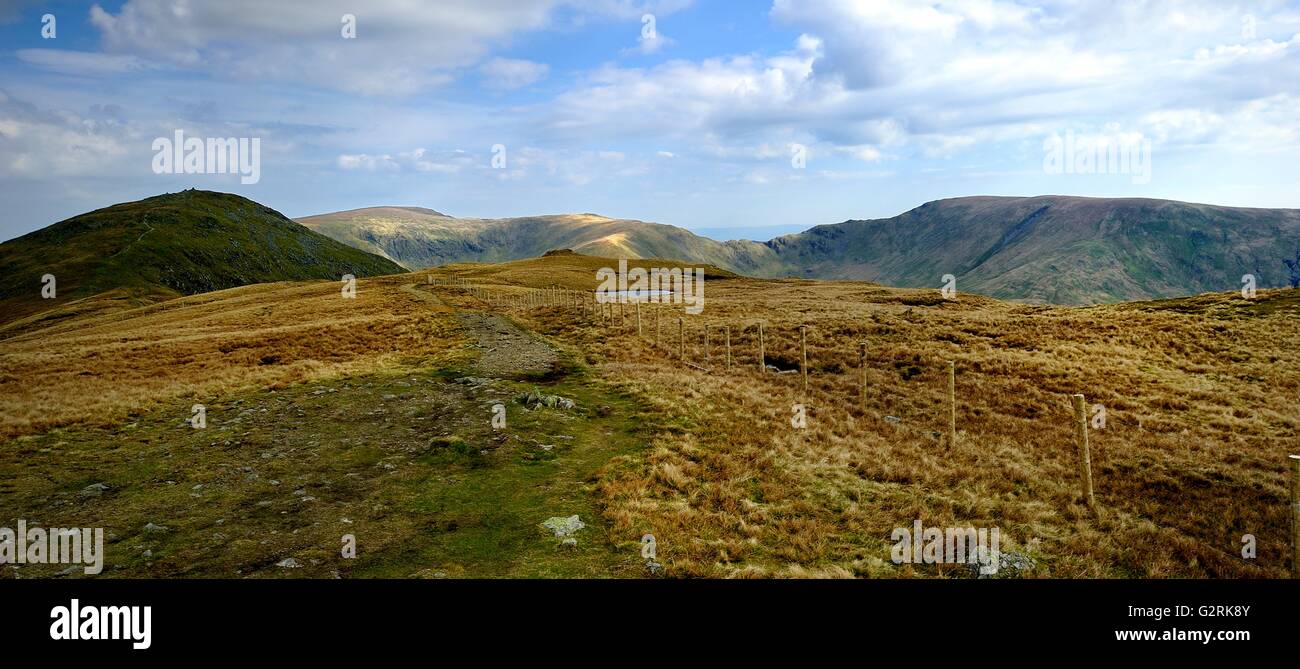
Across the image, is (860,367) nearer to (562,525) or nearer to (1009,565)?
(1009,565)

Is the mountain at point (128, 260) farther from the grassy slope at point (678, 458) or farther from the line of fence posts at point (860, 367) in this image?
the grassy slope at point (678, 458)

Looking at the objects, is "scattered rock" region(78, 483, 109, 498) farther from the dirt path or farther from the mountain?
the mountain

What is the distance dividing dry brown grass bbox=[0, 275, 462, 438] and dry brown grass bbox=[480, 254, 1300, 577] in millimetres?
14391

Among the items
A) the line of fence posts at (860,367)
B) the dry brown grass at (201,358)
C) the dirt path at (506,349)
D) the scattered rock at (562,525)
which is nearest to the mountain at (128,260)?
the dry brown grass at (201,358)

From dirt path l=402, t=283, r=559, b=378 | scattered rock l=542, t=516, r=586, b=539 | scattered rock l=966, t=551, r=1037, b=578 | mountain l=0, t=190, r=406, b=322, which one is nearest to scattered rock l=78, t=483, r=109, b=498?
scattered rock l=542, t=516, r=586, b=539

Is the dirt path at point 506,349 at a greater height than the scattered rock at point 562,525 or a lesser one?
greater

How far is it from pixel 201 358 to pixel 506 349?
1784 cm

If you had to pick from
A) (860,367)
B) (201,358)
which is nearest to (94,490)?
(201,358)

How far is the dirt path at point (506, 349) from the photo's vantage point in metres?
28.8

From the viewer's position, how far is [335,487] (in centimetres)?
1384

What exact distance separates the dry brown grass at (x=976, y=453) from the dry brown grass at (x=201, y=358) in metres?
14.4

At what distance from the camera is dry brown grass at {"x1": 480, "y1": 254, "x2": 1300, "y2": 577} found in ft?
→ 37.4
